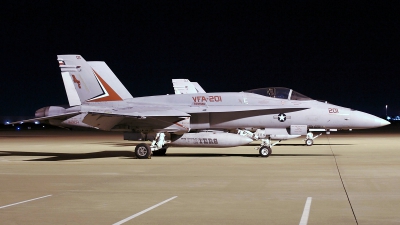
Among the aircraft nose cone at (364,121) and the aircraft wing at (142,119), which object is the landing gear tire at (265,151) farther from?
the aircraft nose cone at (364,121)

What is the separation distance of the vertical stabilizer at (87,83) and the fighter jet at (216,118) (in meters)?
0.46

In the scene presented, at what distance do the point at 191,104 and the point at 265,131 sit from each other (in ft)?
8.30

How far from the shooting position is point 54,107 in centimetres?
1862

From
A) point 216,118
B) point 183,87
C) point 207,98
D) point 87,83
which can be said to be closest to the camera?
point 216,118

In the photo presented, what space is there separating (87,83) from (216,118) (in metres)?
4.56

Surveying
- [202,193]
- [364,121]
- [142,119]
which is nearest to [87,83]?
[142,119]

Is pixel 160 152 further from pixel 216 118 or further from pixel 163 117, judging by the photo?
pixel 216 118

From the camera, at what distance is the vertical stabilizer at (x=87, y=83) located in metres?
19.3

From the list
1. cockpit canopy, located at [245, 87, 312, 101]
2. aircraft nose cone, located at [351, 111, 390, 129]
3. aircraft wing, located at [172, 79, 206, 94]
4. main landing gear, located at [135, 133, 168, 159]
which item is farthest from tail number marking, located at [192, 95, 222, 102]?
aircraft wing, located at [172, 79, 206, 94]

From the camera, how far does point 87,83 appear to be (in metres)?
19.3

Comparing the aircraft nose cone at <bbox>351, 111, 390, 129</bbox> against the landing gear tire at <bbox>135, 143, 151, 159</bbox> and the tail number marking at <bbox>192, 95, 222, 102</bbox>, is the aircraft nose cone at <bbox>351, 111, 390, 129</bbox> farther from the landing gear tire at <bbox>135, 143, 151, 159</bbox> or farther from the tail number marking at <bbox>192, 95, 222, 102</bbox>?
the landing gear tire at <bbox>135, 143, 151, 159</bbox>

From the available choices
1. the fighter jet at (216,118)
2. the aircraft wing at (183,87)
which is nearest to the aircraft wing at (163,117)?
the fighter jet at (216,118)

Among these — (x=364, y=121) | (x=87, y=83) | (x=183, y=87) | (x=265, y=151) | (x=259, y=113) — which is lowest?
(x=265, y=151)

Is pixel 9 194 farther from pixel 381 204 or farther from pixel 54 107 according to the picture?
pixel 54 107
